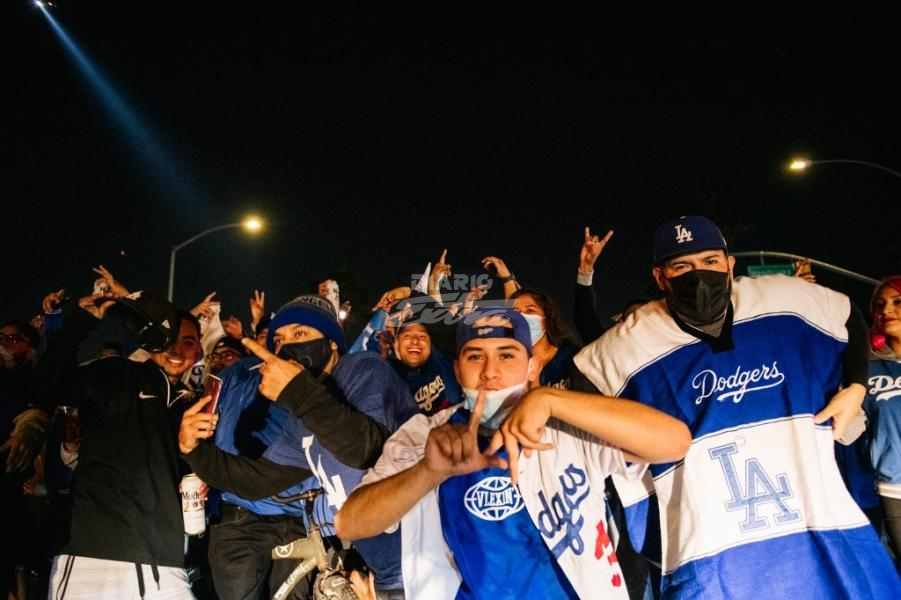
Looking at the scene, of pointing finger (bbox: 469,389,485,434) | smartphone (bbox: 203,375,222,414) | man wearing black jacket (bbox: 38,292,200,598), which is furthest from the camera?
man wearing black jacket (bbox: 38,292,200,598)

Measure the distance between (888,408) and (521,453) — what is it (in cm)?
353

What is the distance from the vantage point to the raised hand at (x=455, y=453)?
2055mm

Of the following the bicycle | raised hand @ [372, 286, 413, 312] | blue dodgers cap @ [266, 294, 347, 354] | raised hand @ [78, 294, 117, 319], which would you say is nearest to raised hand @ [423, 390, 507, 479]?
blue dodgers cap @ [266, 294, 347, 354]

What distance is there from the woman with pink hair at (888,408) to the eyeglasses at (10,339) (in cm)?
774

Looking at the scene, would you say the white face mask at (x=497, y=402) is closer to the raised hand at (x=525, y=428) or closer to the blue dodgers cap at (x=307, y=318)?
the raised hand at (x=525, y=428)

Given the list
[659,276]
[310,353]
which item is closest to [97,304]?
[310,353]

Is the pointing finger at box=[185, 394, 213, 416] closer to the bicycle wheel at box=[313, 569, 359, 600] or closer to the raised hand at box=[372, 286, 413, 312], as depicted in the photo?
the bicycle wheel at box=[313, 569, 359, 600]

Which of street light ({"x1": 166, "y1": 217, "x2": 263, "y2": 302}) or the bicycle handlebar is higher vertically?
street light ({"x1": 166, "y1": 217, "x2": 263, "y2": 302})

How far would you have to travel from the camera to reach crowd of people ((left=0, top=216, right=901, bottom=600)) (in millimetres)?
2494

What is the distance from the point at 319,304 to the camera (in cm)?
415

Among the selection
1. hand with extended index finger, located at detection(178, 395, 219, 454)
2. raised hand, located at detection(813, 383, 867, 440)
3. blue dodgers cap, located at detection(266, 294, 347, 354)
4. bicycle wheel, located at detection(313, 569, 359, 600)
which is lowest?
bicycle wheel, located at detection(313, 569, 359, 600)

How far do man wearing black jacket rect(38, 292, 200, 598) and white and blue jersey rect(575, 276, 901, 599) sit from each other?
123 inches

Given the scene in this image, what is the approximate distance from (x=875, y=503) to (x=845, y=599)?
9.81 ft

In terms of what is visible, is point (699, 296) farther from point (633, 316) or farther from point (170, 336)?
point (170, 336)
